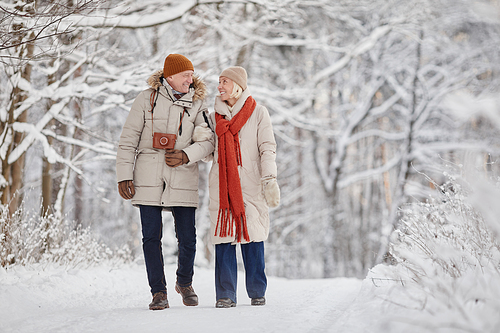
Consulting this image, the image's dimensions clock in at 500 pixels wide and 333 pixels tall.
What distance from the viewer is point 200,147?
3699 mm

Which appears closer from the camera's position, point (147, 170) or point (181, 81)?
point (147, 170)

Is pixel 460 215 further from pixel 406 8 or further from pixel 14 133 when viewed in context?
pixel 406 8

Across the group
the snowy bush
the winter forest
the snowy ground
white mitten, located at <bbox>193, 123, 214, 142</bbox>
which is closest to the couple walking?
white mitten, located at <bbox>193, 123, 214, 142</bbox>

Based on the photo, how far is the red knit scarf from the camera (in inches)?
141

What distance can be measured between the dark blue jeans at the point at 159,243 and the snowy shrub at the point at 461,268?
1.67 m

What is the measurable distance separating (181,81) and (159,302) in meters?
1.76

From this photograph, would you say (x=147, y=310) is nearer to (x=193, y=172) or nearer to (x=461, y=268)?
(x=193, y=172)

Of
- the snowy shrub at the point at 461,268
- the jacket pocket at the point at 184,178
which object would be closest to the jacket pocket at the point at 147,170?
the jacket pocket at the point at 184,178

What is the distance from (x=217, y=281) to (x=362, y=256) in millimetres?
12534

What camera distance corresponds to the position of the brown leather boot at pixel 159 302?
134 inches

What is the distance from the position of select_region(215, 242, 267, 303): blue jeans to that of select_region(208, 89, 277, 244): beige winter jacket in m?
0.12

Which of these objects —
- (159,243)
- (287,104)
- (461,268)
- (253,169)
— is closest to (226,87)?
(253,169)

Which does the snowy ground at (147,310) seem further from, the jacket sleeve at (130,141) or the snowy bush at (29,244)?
the jacket sleeve at (130,141)

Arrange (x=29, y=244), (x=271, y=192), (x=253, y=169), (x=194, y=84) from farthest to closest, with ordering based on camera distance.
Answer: (x=29, y=244) < (x=194, y=84) < (x=253, y=169) < (x=271, y=192)
